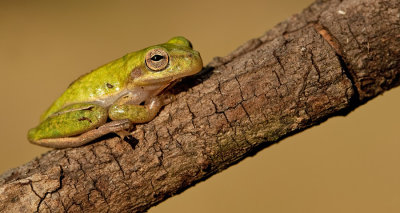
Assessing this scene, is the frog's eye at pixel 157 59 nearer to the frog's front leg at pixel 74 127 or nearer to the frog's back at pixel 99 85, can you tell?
the frog's back at pixel 99 85

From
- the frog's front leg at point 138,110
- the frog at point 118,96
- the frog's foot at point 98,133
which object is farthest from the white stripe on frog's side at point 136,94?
the frog's foot at point 98,133

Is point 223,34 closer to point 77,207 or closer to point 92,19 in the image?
point 92,19

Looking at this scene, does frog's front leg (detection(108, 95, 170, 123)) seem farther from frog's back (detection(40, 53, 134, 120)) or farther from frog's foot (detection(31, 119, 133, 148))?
frog's back (detection(40, 53, 134, 120))

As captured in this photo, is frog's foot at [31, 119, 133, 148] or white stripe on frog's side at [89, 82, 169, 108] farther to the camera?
white stripe on frog's side at [89, 82, 169, 108]

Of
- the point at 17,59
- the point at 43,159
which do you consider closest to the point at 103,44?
the point at 17,59

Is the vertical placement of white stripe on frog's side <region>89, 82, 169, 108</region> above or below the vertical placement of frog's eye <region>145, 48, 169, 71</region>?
below

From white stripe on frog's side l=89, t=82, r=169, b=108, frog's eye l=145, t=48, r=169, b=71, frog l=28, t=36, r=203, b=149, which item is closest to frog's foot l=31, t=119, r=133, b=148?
frog l=28, t=36, r=203, b=149

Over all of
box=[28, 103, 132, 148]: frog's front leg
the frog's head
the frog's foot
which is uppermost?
the frog's head

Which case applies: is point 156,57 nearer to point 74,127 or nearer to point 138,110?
point 138,110
